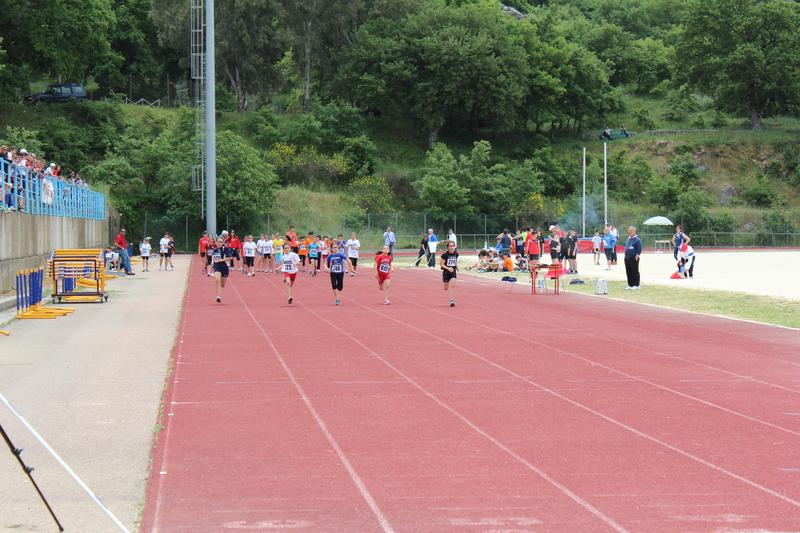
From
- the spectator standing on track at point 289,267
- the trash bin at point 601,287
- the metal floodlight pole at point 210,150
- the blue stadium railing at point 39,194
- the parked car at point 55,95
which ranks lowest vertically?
the trash bin at point 601,287

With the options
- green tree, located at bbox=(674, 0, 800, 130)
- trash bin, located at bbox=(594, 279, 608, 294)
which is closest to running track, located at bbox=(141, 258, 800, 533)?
A: trash bin, located at bbox=(594, 279, 608, 294)

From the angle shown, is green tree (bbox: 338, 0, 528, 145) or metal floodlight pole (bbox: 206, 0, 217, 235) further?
green tree (bbox: 338, 0, 528, 145)

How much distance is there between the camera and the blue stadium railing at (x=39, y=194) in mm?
21938

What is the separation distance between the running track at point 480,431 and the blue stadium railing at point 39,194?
30.2ft

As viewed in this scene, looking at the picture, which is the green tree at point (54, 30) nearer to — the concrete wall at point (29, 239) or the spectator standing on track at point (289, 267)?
the concrete wall at point (29, 239)

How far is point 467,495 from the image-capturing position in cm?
612

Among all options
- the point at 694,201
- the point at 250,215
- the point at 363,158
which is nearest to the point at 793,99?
the point at 694,201

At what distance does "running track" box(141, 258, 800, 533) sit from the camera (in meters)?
5.76

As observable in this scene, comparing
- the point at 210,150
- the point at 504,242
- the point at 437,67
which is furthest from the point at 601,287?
the point at 437,67

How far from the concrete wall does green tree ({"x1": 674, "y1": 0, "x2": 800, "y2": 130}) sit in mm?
66432

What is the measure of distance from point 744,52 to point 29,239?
72873 mm

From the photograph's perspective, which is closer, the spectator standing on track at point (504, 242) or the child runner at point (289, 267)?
the child runner at point (289, 267)

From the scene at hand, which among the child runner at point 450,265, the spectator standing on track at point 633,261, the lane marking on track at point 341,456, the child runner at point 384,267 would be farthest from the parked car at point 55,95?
the lane marking on track at point 341,456

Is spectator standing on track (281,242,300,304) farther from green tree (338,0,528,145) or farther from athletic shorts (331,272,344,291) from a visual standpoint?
green tree (338,0,528,145)
